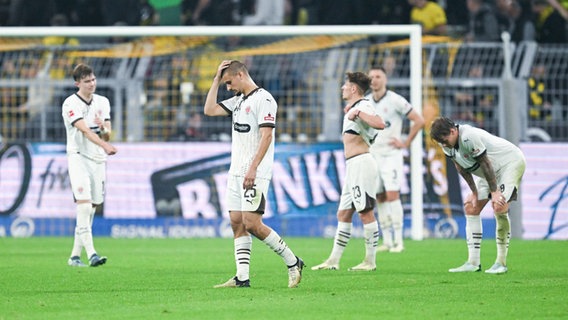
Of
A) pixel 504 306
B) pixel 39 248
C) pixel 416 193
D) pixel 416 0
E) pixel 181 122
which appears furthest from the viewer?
pixel 416 0

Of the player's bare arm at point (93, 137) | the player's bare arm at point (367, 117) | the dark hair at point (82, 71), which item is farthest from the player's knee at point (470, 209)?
the dark hair at point (82, 71)

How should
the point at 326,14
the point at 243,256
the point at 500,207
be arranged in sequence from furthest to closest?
the point at 326,14
the point at 500,207
the point at 243,256

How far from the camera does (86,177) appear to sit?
50.5 ft

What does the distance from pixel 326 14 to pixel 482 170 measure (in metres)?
12.1

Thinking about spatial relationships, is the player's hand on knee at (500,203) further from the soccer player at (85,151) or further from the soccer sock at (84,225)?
the soccer sock at (84,225)

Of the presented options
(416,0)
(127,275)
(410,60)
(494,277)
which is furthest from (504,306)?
(416,0)

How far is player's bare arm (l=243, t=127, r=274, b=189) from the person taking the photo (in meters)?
11.5

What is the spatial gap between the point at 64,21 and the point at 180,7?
94.5 inches

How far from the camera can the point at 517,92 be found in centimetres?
2147

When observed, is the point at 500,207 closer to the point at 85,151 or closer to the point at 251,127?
the point at 251,127

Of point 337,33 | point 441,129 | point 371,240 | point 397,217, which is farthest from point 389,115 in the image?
point 441,129

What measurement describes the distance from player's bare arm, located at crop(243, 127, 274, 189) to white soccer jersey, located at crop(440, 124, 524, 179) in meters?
2.47

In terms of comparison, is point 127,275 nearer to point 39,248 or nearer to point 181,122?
point 39,248

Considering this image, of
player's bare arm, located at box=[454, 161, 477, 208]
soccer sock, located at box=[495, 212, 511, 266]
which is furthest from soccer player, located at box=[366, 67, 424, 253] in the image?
soccer sock, located at box=[495, 212, 511, 266]
